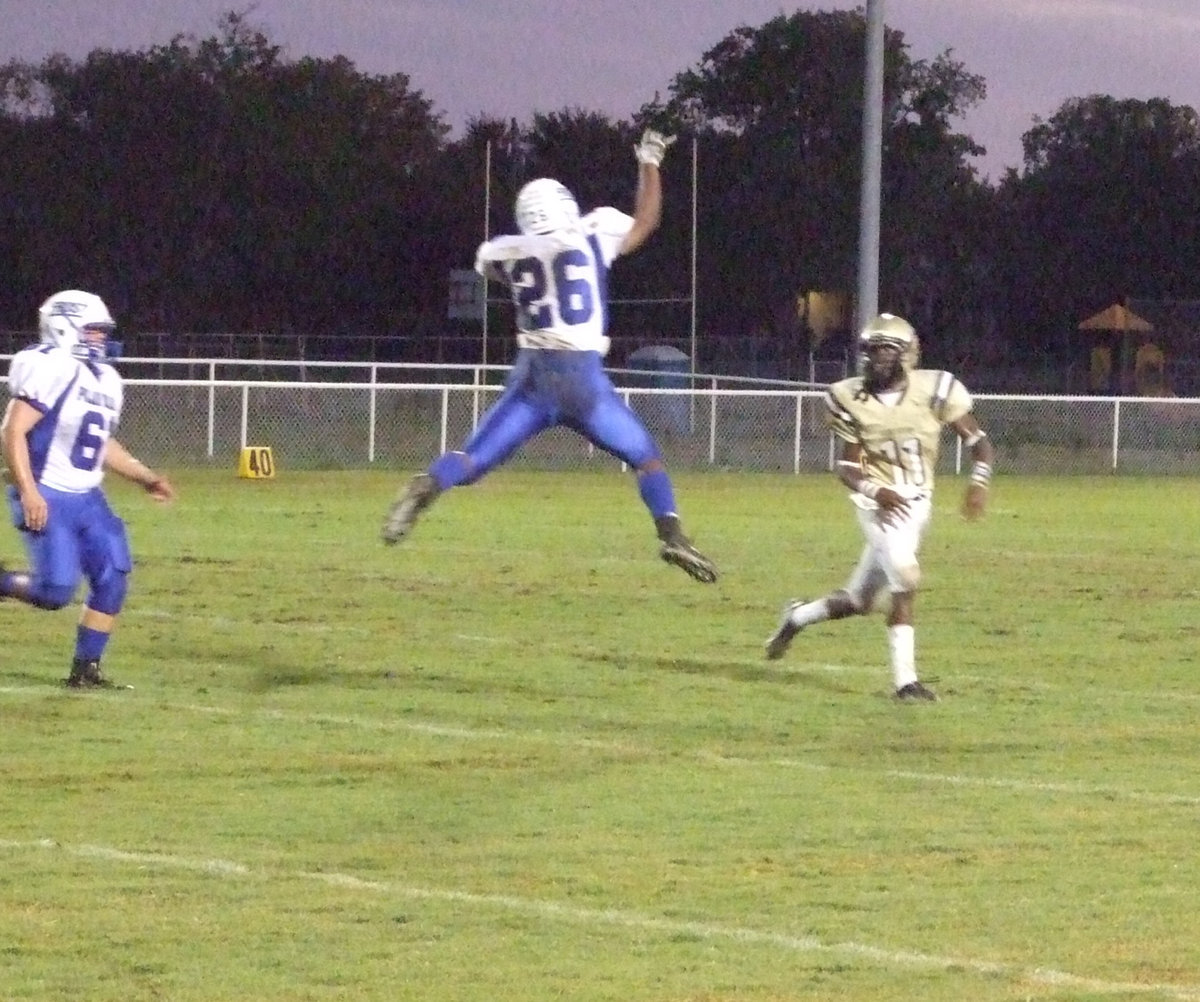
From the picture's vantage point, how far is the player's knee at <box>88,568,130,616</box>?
36.6 feet

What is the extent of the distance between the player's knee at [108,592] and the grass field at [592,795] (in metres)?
0.43

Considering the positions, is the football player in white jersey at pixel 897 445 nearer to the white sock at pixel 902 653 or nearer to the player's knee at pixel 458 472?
the white sock at pixel 902 653

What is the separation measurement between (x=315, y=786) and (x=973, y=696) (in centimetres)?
398

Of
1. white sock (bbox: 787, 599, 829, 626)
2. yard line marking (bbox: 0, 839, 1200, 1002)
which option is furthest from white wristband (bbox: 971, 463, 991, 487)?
yard line marking (bbox: 0, 839, 1200, 1002)

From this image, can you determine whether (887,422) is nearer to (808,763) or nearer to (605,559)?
(808,763)

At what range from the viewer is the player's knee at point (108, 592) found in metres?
11.2

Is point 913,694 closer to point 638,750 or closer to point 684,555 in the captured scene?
point 684,555

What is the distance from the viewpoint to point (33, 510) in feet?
34.7

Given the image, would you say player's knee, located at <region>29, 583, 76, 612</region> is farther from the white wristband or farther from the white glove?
the white wristband

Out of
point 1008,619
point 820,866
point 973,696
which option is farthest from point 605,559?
point 820,866

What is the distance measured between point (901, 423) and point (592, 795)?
10.2ft

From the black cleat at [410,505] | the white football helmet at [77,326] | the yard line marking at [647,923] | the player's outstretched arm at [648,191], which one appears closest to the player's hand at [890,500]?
the player's outstretched arm at [648,191]

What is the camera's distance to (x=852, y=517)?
24.9 meters

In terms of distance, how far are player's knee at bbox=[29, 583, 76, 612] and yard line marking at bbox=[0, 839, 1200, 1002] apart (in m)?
3.06
